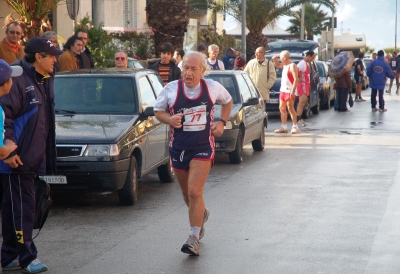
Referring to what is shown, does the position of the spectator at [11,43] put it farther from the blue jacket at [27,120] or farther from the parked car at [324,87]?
the parked car at [324,87]

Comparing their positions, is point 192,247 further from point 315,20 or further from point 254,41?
point 315,20

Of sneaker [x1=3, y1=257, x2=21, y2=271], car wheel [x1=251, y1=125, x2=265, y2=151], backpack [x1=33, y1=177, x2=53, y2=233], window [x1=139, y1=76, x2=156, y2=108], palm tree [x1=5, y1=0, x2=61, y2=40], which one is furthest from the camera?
palm tree [x1=5, y1=0, x2=61, y2=40]

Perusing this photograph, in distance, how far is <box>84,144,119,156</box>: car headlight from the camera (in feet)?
31.9

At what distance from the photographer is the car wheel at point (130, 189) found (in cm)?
1004

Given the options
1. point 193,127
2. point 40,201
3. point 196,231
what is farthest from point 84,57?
point 40,201

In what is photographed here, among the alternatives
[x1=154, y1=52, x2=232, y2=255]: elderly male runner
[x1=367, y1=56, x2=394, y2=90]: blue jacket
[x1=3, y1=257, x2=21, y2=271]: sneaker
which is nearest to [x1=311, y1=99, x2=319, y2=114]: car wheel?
[x1=367, y1=56, x2=394, y2=90]: blue jacket

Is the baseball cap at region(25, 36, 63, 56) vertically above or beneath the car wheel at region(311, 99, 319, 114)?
above

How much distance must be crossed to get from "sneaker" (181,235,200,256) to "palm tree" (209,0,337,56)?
31.9m

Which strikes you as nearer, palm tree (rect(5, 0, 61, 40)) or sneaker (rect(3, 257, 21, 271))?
sneaker (rect(3, 257, 21, 271))

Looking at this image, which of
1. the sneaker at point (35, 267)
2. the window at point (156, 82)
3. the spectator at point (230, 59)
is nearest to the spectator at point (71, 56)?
the window at point (156, 82)

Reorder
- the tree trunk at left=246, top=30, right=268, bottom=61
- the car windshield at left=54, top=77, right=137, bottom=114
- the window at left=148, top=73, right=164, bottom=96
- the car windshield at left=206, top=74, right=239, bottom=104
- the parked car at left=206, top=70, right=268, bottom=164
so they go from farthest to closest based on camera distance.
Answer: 1. the tree trunk at left=246, top=30, right=268, bottom=61
2. the car windshield at left=206, top=74, right=239, bottom=104
3. the parked car at left=206, top=70, right=268, bottom=164
4. the window at left=148, top=73, right=164, bottom=96
5. the car windshield at left=54, top=77, right=137, bottom=114

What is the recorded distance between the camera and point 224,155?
1545cm

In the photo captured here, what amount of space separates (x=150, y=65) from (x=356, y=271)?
8.64 metres

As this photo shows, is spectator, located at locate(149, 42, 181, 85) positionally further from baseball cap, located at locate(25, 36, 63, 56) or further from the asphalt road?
baseball cap, located at locate(25, 36, 63, 56)
